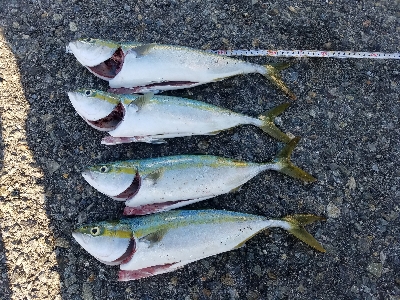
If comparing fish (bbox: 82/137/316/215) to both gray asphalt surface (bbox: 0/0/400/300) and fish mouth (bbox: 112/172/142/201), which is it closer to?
fish mouth (bbox: 112/172/142/201)

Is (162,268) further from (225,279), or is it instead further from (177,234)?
(225,279)

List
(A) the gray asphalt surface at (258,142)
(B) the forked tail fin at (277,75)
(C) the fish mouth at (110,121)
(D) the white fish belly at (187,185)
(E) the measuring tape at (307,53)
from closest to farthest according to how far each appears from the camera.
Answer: (D) the white fish belly at (187,185) < (A) the gray asphalt surface at (258,142) < (C) the fish mouth at (110,121) < (B) the forked tail fin at (277,75) < (E) the measuring tape at (307,53)

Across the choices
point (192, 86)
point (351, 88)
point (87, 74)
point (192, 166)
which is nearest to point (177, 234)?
point (192, 166)

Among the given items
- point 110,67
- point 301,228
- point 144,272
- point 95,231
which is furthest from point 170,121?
point 301,228

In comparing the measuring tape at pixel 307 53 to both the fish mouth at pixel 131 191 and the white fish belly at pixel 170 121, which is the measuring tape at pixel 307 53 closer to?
the white fish belly at pixel 170 121

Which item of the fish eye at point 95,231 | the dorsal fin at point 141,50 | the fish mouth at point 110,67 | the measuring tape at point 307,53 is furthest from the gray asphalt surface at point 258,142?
the dorsal fin at point 141,50

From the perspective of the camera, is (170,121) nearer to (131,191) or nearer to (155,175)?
(155,175)
